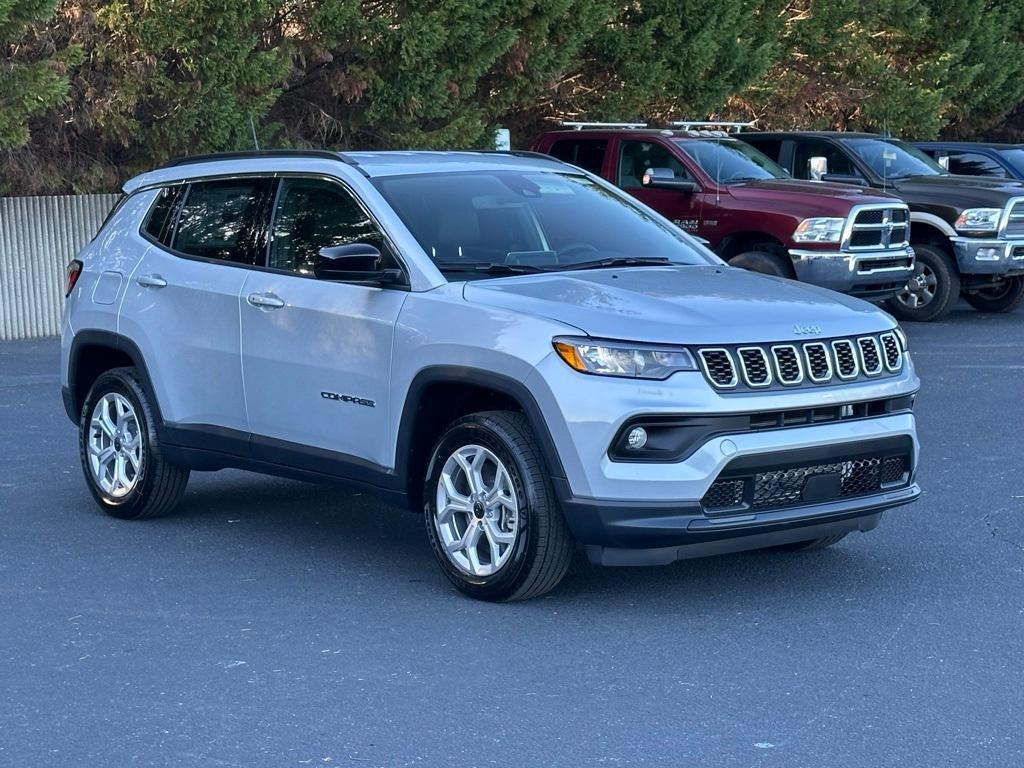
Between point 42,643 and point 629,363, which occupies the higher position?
point 629,363

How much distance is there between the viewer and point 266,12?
54.8ft

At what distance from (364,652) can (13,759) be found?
1.42 metres

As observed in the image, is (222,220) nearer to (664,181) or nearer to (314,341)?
(314,341)

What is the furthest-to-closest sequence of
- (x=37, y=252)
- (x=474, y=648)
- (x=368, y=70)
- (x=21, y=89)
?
(x=368, y=70)
(x=37, y=252)
(x=21, y=89)
(x=474, y=648)

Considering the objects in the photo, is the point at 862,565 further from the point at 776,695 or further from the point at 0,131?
the point at 0,131

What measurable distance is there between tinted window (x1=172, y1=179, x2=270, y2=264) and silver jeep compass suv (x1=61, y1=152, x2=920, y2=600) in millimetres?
14

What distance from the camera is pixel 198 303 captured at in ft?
26.0

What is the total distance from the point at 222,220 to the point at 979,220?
38.1 feet

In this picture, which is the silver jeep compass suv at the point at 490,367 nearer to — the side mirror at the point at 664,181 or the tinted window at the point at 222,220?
the tinted window at the point at 222,220

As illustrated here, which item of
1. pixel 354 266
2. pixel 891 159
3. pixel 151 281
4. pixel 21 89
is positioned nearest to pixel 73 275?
pixel 151 281

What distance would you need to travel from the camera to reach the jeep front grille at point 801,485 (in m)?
6.28

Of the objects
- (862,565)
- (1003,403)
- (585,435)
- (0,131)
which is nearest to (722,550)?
(585,435)

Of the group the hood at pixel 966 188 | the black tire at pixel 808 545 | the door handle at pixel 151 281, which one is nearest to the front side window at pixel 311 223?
the door handle at pixel 151 281

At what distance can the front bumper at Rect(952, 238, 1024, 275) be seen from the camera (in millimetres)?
17703
